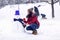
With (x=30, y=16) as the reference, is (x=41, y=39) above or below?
below

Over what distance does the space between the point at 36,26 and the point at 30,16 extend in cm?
41

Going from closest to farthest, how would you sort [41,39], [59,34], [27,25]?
[41,39], [59,34], [27,25]

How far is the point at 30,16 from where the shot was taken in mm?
8531

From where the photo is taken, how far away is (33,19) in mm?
8461

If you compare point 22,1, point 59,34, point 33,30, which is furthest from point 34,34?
point 22,1

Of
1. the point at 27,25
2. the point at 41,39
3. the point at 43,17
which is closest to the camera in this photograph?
the point at 41,39

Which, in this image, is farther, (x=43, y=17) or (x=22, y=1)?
(x=22, y=1)

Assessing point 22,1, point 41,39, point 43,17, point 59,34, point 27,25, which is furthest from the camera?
point 22,1

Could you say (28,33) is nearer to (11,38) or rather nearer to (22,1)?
(11,38)

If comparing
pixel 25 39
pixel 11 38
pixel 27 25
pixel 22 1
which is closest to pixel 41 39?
pixel 25 39

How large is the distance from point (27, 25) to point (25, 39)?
1.36 m

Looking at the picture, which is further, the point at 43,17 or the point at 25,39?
the point at 43,17

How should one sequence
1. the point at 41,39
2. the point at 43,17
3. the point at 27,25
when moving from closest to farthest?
the point at 41,39, the point at 27,25, the point at 43,17

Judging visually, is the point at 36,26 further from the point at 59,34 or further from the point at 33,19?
the point at 59,34
